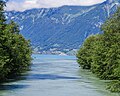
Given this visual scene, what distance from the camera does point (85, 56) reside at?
12438 centimetres

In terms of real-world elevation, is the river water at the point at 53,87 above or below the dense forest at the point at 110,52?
below

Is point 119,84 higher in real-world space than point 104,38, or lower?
lower

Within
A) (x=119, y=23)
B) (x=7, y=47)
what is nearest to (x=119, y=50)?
(x=119, y=23)

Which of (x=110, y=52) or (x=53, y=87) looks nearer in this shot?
(x=53, y=87)

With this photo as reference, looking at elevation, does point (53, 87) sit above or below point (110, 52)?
below

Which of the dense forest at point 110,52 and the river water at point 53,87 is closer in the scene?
the river water at point 53,87

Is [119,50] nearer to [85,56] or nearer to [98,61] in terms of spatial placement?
[98,61]

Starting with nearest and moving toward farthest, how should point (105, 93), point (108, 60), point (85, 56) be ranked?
point (105, 93)
point (108, 60)
point (85, 56)

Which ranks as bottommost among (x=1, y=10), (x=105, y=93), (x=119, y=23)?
(x=105, y=93)

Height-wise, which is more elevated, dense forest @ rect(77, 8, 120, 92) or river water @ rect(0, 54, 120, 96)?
dense forest @ rect(77, 8, 120, 92)

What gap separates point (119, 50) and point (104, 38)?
1500cm

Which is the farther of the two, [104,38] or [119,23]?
[104,38]

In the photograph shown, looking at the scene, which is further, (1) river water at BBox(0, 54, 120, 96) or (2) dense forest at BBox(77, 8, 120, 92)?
(2) dense forest at BBox(77, 8, 120, 92)

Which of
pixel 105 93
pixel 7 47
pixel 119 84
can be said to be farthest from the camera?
pixel 7 47
